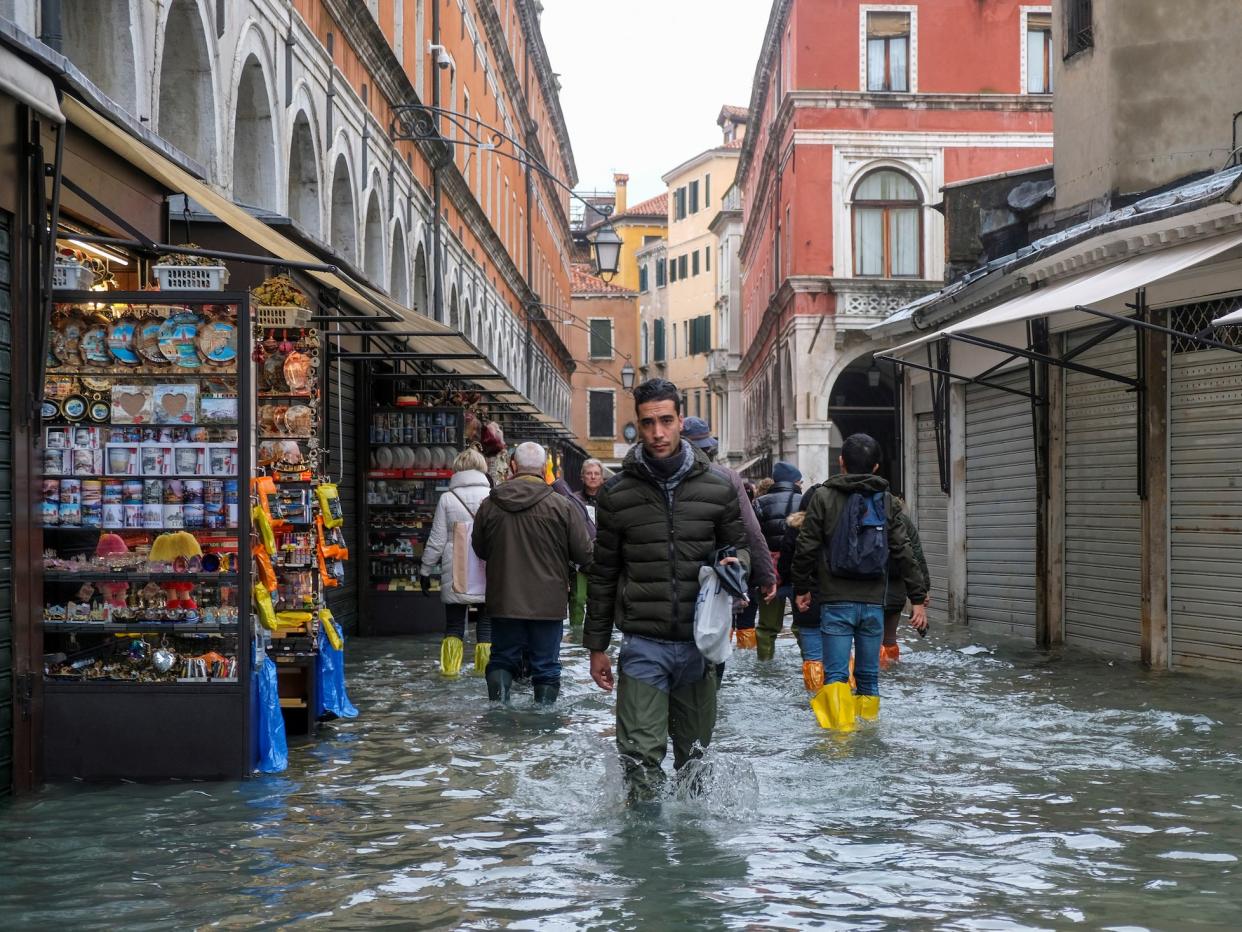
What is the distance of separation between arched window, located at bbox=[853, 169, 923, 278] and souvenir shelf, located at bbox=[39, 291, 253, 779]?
27189 mm

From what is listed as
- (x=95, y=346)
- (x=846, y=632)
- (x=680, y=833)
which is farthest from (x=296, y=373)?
(x=680, y=833)

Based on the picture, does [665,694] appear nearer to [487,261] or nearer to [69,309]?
[69,309]

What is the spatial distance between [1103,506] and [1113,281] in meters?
3.54

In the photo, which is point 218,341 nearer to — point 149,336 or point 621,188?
point 149,336

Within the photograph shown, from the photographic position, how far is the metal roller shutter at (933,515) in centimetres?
1981

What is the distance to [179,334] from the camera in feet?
26.9

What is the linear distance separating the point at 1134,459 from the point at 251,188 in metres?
8.23

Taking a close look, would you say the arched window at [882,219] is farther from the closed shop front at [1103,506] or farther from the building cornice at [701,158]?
the building cornice at [701,158]

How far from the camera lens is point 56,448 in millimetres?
8039

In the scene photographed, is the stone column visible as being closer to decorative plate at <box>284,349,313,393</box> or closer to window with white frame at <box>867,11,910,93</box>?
window with white frame at <box>867,11,910,93</box>

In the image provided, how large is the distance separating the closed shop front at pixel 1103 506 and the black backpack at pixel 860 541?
4.68m

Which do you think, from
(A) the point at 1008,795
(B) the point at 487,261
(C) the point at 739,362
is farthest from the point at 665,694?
(C) the point at 739,362

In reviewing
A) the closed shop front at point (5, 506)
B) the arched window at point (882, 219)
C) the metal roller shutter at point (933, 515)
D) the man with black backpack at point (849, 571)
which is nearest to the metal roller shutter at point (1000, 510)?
the metal roller shutter at point (933, 515)

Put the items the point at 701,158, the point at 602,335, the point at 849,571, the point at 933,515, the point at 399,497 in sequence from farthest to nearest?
the point at 602,335 < the point at 701,158 < the point at 933,515 < the point at 399,497 < the point at 849,571
